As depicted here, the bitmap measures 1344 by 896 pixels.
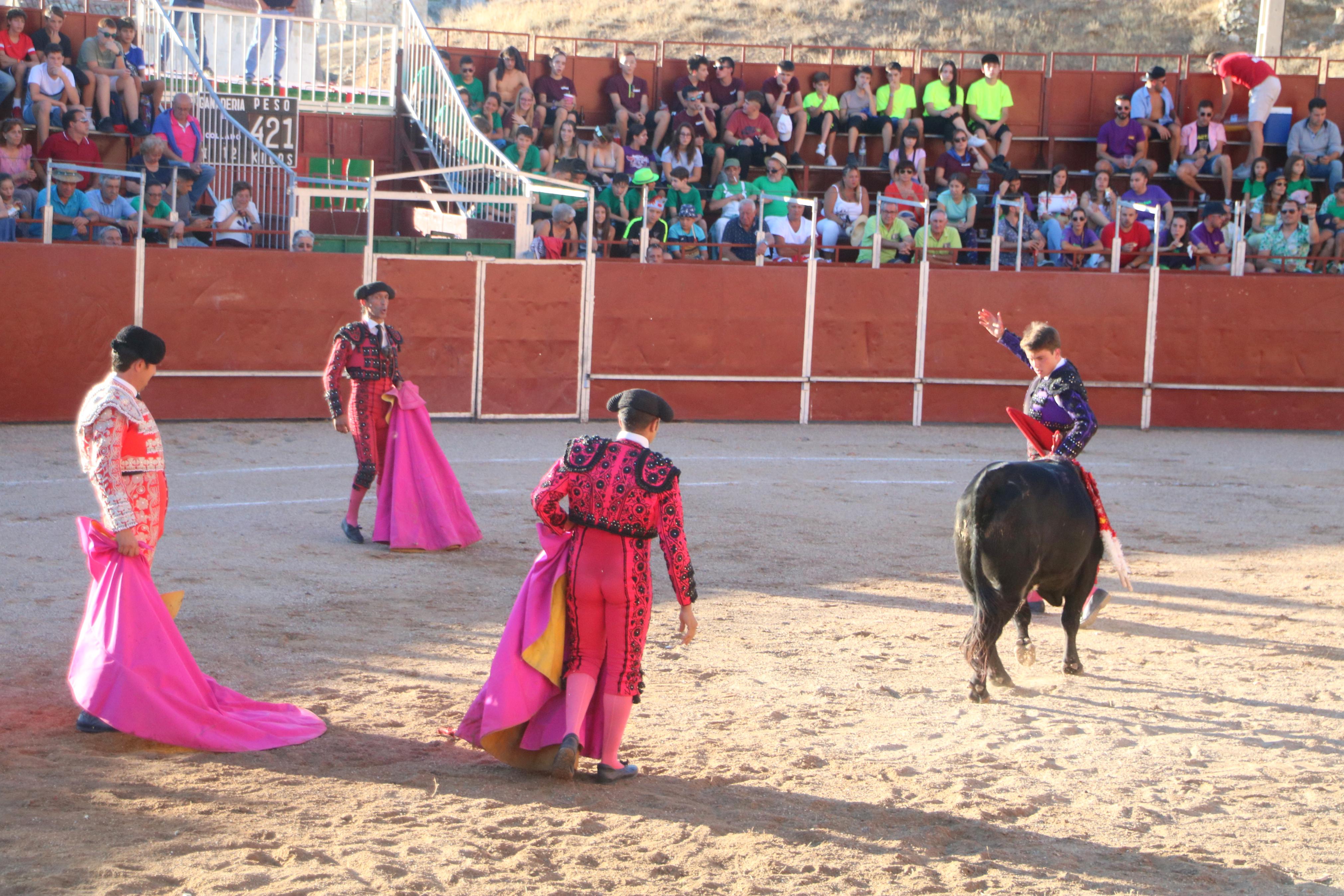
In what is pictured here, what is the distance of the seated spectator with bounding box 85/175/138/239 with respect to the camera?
39.8 ft

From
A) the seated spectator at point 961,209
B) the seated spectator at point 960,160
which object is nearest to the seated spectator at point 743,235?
the seated spectator at point 961,209

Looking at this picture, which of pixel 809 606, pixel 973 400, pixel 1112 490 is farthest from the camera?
pixel 973 400

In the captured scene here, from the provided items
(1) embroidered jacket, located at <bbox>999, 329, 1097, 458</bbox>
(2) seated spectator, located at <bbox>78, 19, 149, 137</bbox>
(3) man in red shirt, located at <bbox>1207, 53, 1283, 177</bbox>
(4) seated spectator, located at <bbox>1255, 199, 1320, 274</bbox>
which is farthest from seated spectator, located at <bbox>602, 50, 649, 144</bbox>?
(1) embroidered jacket, located at <bbox>999, 329, 1097, 458</bbox>

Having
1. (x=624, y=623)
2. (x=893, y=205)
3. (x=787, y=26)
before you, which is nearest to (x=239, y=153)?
(x=893, y=205)

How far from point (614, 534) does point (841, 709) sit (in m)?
1.49

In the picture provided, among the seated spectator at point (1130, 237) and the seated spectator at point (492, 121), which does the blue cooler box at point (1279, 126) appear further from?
the seated spectator at point (492, 121)

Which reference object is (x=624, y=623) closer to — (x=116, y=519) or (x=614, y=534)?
(x=614, y=534)

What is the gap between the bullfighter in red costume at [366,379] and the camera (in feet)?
26.2

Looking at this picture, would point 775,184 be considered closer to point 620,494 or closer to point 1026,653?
point 1026,653

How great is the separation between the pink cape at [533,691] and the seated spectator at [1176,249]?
36.5 ft

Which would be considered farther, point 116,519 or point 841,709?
point 841,709

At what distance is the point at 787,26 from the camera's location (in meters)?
36.5

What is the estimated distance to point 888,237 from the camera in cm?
1430

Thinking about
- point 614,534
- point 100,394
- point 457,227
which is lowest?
point 614,534
